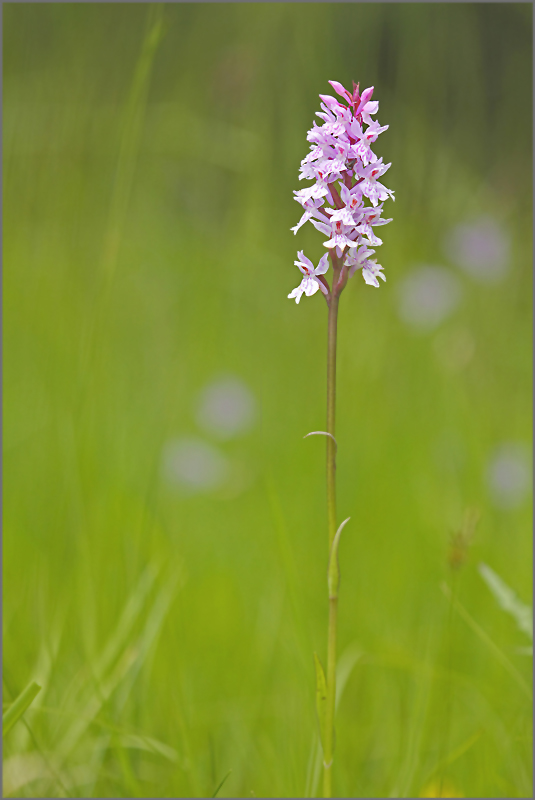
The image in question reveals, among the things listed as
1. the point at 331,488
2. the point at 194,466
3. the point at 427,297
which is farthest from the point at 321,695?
the point at 427,297

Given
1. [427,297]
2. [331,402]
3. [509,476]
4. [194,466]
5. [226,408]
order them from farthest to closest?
[427,297], [226,408], [194,466], [509,476], [331,402]

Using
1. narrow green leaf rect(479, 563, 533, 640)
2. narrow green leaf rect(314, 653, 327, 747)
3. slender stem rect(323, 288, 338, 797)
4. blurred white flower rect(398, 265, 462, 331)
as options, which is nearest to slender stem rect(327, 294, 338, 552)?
slender stem rect(323, 288, 338, 797)

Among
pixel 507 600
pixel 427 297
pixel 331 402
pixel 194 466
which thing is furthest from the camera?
pixel 427 297

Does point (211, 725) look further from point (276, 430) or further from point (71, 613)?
point (276, 430)

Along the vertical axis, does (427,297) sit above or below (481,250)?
below

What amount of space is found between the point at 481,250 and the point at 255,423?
102 centimetres

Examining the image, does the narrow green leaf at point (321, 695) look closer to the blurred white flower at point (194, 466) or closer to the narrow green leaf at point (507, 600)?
the narrow green leaf at point (507, 600)

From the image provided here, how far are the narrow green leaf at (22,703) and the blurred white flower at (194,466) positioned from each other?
43.2 inches

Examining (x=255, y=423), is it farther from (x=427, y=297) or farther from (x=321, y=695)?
(x=321, y=695)

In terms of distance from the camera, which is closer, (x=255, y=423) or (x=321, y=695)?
(x=321, y=695)

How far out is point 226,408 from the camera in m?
1.93

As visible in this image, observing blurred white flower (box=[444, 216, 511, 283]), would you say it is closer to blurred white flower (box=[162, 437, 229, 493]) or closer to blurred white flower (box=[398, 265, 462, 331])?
blurred white flower (box=[398, 265, 462, 331])

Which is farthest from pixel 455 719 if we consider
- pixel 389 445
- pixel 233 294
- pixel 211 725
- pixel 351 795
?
pixel 233 294

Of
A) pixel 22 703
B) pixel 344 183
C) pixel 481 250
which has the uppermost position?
pixel 481 250
